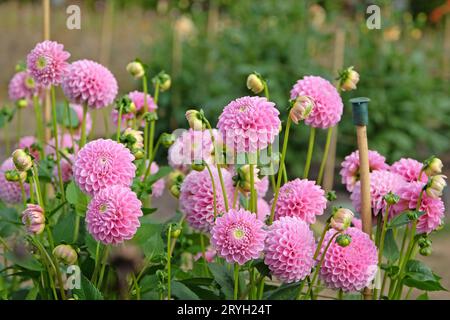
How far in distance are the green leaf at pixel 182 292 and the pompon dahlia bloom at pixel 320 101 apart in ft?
1.00

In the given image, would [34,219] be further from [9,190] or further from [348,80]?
[348,80]

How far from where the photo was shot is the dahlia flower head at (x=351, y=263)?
3.62 ft

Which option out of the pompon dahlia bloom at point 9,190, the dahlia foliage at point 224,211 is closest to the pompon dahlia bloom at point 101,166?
the dahlia foliage at point 224,211

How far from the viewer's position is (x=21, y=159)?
108 cm

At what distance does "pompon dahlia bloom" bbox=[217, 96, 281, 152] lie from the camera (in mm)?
1046

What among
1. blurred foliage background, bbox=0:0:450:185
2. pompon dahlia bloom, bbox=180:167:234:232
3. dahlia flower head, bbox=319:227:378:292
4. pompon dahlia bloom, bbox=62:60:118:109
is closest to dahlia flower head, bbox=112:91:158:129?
pompon dahlia bloom, bbox=62:60:118:109

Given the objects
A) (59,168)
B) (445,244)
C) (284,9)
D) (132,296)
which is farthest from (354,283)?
(284,9)

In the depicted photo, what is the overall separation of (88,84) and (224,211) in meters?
0.30

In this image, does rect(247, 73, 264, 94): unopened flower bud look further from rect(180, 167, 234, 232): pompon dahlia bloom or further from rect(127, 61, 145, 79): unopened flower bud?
rect(127, 61, 145, 79): unopened flower bud

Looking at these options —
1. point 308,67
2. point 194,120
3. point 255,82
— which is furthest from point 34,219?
point 308,67

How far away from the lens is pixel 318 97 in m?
1.20

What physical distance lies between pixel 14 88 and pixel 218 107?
2.84m

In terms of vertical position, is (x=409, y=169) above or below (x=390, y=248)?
above

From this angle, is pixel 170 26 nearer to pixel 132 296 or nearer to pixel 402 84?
pixel 402 84
